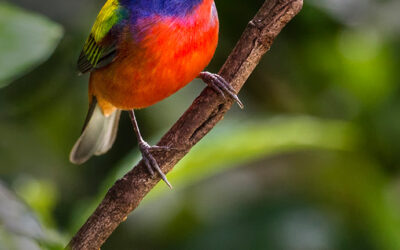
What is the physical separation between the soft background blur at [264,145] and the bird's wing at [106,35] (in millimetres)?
216

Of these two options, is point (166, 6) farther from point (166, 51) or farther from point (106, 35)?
point (106, 35)

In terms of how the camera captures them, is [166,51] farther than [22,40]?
Yes

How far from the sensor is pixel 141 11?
2545mm

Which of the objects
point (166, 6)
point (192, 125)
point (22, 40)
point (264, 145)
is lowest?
point (264, 145)

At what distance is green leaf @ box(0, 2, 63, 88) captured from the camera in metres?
1.81

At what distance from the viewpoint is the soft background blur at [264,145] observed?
3.04 meters

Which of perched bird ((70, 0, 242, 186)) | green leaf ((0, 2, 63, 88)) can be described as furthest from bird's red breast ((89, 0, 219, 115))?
green leaf ((0, 2, 63, 88))

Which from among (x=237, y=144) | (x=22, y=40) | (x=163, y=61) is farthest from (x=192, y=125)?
(x=237, y=144)

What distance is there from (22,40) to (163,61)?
2.25 ft

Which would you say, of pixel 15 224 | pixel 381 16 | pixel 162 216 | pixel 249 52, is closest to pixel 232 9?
pixel 381 16

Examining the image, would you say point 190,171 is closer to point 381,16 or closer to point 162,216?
point 162,216

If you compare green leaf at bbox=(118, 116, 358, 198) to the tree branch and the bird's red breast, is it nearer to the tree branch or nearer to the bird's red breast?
the bird's red breast

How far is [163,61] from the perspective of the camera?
247 centimetres

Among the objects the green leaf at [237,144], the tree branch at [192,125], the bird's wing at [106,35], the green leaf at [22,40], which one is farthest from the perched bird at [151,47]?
the green leaf at [22,40]
